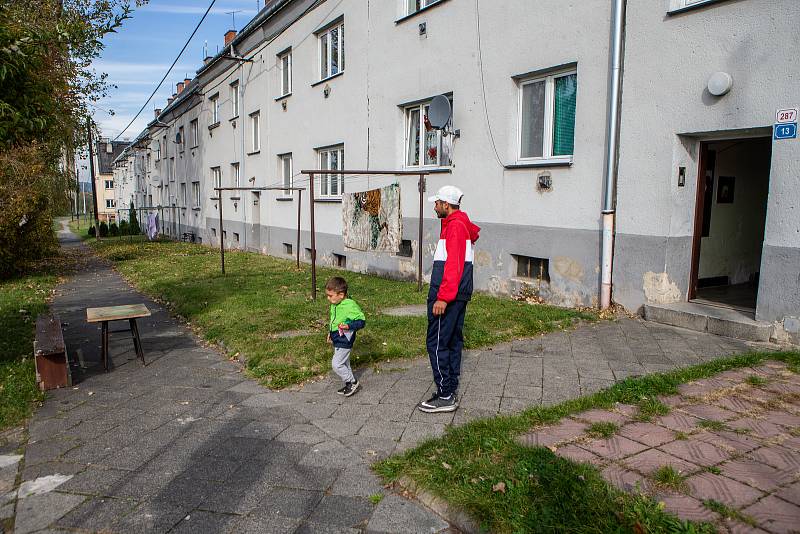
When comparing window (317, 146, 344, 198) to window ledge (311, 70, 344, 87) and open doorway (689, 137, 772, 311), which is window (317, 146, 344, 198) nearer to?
window ledge (311, 70, 344, 87)

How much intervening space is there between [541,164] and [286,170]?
11.7 m

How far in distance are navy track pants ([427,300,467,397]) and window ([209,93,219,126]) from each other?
920 inches

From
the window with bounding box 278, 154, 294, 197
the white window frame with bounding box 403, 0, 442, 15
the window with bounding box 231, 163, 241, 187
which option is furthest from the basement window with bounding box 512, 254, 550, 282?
the window with bounding box 231, 163, 241, 187

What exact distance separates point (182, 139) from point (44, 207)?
1640 cm

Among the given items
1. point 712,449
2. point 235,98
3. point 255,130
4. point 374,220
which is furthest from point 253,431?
point 235,98

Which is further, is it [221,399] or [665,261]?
[665,261]

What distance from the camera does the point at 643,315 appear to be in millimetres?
7379

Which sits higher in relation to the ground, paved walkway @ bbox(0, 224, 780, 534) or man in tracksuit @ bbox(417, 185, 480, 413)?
man in tracksuit @ bbox(417, 185, 480, 413)

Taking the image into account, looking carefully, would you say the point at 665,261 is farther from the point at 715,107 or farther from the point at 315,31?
the point at 315,31

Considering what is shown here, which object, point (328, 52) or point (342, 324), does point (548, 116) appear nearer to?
point (342, 324)

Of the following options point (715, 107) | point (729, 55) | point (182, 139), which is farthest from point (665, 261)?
point (182, 139)

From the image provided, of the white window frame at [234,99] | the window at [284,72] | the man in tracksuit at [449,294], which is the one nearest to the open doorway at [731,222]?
the man in tracksuit at [449,294]

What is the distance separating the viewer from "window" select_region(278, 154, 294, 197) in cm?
1831

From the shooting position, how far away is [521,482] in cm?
319
